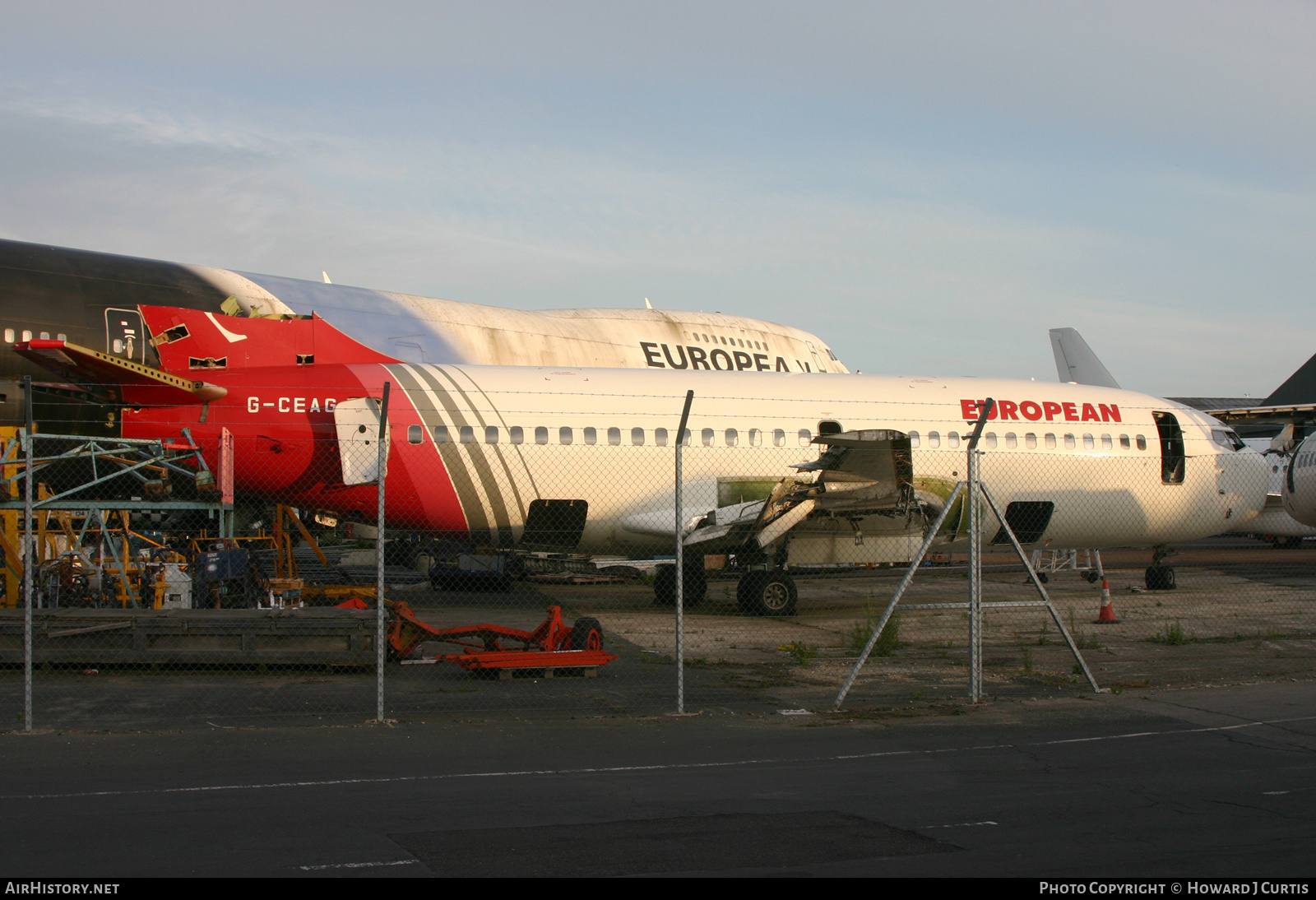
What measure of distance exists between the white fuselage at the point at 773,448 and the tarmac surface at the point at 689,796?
7.65 m

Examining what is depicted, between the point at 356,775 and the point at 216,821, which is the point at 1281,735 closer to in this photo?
the point at 356,775

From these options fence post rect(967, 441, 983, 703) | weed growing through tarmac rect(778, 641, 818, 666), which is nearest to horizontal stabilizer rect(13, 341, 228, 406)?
weed growing through tarmac rect(778, 641, 818, 666)

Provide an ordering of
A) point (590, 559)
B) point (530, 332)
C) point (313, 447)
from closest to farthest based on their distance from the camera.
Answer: point (313, 447)
point (590, 559)
point (530, 332)

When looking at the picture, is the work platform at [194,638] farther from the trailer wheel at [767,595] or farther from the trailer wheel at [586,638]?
the trailer wheel at [767,595]

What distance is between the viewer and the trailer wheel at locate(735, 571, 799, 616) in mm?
16562

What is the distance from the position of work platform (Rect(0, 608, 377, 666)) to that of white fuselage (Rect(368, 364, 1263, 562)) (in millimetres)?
5353

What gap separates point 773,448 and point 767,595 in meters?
2.57

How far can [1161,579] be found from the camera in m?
20.3

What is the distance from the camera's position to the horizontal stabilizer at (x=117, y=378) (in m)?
14.0

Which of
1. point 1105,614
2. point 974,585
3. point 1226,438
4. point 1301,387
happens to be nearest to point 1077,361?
point 1301,387

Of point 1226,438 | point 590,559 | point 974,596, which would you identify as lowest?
point 590,559

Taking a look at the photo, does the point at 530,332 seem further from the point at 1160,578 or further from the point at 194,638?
the point at 194,638

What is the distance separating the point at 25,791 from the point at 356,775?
6.36 ft


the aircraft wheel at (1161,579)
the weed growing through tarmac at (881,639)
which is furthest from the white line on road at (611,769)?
the aircraft wheel at (1161,579)
